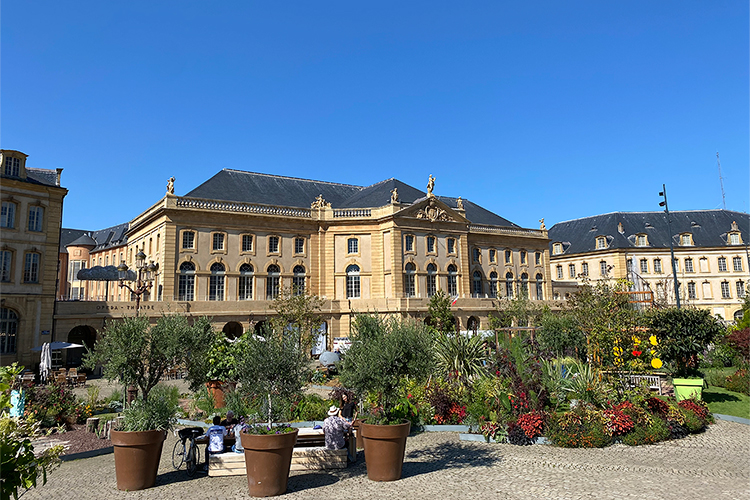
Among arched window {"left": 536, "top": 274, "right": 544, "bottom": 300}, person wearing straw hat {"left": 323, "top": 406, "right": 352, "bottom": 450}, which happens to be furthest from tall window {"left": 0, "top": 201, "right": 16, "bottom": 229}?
arched window {"left": 536, "top": 274, "right": 544, "bottom": 300}

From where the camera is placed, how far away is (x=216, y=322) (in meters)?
34.8

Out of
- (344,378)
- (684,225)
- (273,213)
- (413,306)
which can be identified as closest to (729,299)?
(684,225)

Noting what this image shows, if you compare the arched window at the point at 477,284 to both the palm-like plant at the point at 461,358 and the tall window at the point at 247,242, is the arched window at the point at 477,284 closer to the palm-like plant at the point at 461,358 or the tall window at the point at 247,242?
the tall window at the point at 247,242

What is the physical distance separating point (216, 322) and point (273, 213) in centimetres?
978

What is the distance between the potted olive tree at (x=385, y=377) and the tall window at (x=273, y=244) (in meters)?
27.5

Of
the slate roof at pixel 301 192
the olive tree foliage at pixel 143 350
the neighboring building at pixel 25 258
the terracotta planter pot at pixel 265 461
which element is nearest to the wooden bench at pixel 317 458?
the terracotta planter pot at pixel 265 461

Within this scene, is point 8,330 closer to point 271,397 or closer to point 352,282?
point 352,282

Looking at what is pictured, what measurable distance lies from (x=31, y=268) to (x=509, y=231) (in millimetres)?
39334

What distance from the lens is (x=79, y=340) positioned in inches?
1259

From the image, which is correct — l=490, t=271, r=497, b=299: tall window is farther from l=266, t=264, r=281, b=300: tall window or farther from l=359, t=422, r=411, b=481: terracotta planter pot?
l=359, t=422, r=411, b=481: terracotta planter pot

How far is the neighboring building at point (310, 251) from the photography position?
35.8 meters

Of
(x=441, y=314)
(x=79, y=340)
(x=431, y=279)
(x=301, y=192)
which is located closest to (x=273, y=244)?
(x=301, y=192)

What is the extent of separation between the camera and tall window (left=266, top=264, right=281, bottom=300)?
38.9 metres

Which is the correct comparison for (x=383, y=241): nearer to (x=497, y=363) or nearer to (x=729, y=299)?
(x=497, y=363)
